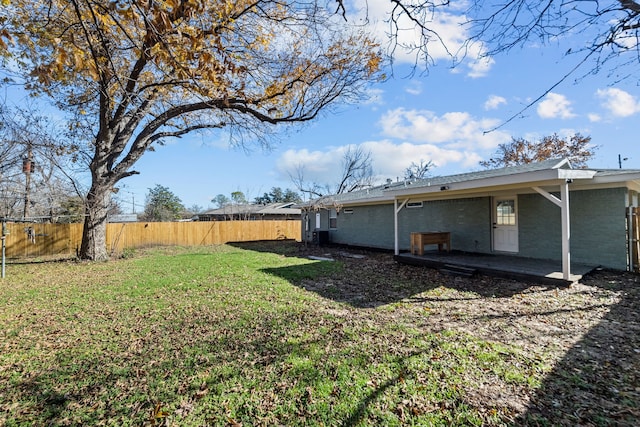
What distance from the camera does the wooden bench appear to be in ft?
31.5

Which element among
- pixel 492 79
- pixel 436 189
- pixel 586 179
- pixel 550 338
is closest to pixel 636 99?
pixel 492 79

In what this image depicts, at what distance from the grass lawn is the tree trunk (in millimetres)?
4448

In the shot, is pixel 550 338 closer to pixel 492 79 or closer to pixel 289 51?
pixel 492 79

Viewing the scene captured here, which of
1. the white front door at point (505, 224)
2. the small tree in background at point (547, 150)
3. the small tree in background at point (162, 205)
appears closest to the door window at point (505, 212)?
the white front door at point (505, 224)

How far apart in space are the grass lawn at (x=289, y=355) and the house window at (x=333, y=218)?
9.84 metres

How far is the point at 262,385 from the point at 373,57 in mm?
8559

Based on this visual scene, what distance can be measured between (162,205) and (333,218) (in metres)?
24.6

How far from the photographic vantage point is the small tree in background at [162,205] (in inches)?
1256

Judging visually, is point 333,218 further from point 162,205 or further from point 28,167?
point 162,205

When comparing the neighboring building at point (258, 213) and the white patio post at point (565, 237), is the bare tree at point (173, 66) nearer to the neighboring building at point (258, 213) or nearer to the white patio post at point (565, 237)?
the white patio post at point (565, 237)

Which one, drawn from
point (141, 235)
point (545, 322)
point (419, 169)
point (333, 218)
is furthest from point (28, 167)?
point (419, 169)

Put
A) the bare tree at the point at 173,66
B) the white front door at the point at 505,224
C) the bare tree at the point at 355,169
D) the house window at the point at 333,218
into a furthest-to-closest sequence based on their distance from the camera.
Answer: the bare tree at the point at 355,169, the house window at the point at 333,218, the white front door at the point at 505,224, the bare tree at the point at 173,66

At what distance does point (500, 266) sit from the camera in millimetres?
7465

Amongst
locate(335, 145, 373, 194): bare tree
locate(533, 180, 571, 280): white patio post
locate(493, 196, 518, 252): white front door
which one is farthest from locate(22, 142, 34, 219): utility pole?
locate(335, 145, 373, 194): bare tree
